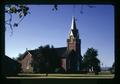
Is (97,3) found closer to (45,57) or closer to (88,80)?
(88,80)

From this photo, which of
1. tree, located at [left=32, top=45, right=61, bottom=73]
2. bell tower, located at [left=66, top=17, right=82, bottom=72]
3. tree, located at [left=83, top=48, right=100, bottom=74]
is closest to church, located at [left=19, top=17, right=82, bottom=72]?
bell tower, located at [left=66, top=17, right=82, bottom=72]

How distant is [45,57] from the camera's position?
68.6 meters

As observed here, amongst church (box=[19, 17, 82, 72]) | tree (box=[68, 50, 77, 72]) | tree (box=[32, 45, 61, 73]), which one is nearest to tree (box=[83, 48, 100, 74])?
church (box=[19, 17, 82, 72])

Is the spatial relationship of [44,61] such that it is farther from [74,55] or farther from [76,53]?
[76,53]

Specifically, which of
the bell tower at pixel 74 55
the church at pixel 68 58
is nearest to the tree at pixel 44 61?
the church at pixel 68 58

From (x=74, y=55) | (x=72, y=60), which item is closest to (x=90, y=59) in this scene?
(x=72, y=60)

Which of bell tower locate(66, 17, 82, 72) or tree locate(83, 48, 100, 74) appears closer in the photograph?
tree locate(83, 48, 100, 74)

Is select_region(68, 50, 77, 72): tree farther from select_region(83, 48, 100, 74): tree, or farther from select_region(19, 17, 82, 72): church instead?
select_region(83, 48, 100, 74): tree

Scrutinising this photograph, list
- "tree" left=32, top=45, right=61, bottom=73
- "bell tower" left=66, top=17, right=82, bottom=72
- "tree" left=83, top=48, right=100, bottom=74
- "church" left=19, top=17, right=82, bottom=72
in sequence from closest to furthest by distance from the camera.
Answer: "tree" left=32, top=45, right=61, bottom=73 → "tree" left=83, top=48, right=100, bottom=74 → "church" left=19, top=17, right=82, bottom=72 → "bell tower" left=66, top=17, right=82, bottom=72

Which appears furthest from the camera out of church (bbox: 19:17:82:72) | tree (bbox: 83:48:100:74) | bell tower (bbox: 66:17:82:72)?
bell tower (bbox: 66:17:82:72)

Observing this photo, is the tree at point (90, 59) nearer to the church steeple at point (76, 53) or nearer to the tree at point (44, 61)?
the church steeple at point (76, 53)

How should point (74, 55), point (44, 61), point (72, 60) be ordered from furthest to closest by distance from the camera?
point (74, 55)
point (72, 60)
point (44, 61)

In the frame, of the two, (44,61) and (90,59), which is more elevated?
(90,59)

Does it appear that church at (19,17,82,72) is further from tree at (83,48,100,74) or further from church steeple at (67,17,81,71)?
tree at (83,48,100,74)
